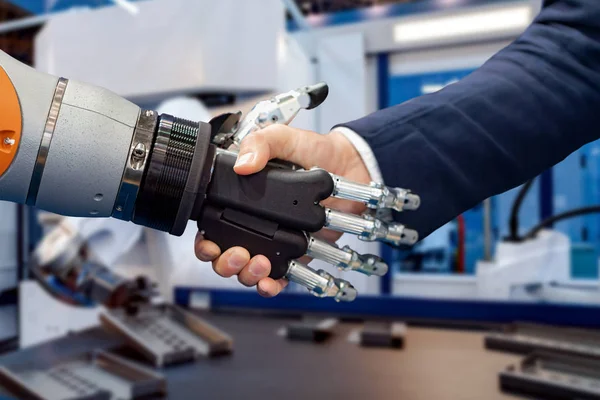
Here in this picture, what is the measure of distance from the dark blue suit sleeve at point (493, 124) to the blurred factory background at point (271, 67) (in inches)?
19.9

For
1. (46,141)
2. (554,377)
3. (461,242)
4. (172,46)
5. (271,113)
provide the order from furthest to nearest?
1. (461,242)
2. (172,46)
3. (554,377)
4. (271,113)
5. (46,141)

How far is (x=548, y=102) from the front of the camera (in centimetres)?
54

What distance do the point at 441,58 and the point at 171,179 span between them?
1.39 metres

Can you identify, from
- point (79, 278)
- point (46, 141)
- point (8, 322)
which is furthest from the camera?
point (8, 322)

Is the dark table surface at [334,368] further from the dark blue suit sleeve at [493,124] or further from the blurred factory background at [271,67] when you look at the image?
the dark blue suit sleeve at [493,124]

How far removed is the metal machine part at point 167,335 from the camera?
3.34ft

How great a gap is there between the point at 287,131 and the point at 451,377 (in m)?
0.65

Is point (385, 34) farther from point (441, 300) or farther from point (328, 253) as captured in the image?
point (328, 253)

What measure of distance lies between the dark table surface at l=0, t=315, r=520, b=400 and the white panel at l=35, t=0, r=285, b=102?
28.8 inches

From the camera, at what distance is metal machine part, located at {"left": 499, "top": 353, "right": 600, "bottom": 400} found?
76 centimetres

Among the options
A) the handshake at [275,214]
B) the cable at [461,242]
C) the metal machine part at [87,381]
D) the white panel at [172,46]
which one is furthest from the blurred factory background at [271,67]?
the cable at [461,242]

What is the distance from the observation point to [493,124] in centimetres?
54

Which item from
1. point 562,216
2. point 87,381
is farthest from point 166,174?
point 562,216

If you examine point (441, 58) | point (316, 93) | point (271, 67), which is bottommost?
point (316, 93)
